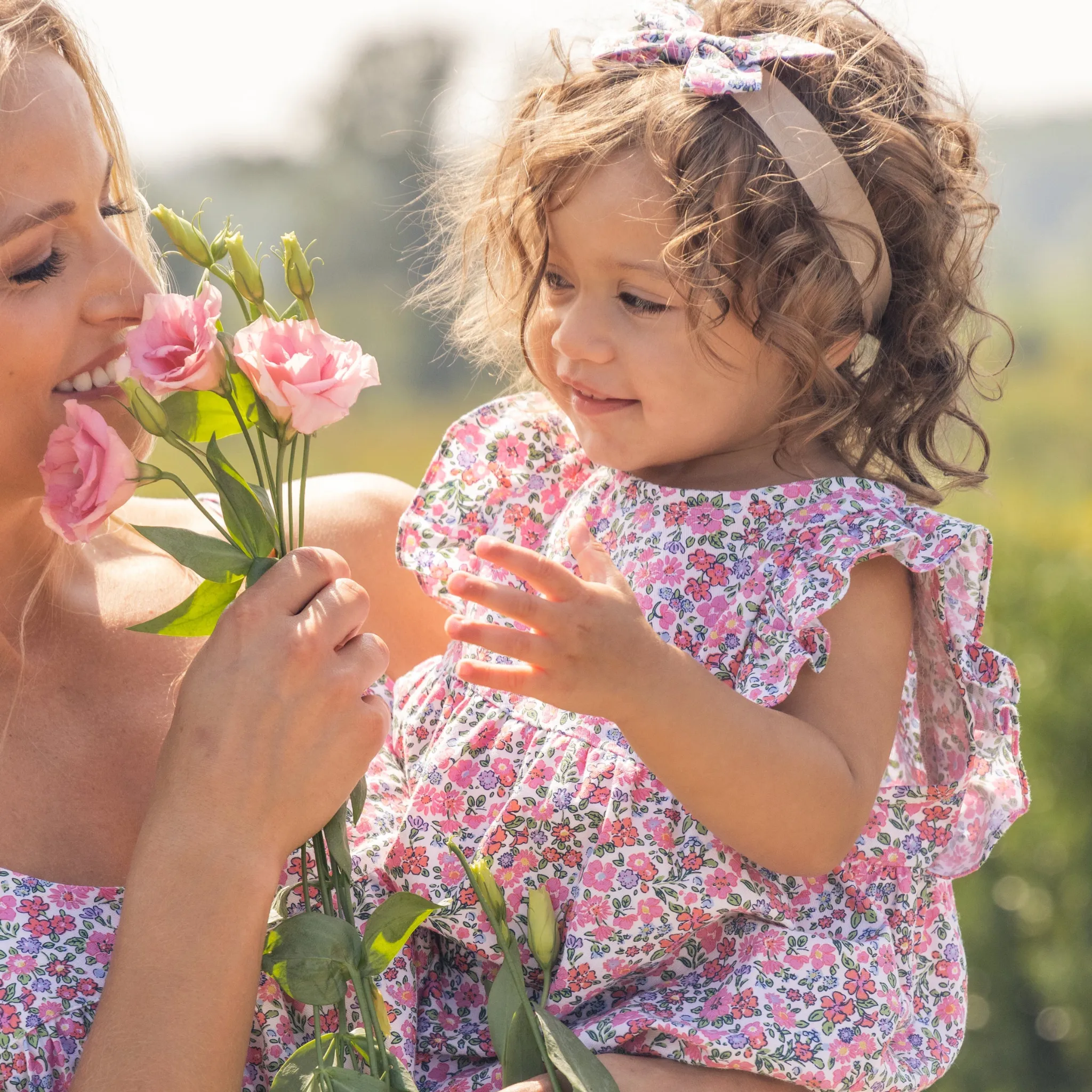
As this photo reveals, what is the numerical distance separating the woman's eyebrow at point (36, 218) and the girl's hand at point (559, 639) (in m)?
0.71

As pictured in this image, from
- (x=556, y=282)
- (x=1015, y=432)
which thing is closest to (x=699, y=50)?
(x=556, y=282)

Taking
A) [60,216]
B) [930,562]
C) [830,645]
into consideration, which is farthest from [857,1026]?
[60,216]

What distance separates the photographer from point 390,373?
14062 millimetres

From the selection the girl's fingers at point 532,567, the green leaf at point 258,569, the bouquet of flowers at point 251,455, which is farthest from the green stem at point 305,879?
the girl's fingers at point 532,567

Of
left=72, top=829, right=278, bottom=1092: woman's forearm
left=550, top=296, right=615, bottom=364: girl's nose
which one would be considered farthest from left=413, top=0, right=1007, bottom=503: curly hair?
left=72, top=829, right=278, bottom=1092: woman's forearm

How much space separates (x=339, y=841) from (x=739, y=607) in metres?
0.61

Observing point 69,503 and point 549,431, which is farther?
point 549,431

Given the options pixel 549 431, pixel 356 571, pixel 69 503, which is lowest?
pixel 356 571

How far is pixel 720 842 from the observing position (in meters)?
1.62

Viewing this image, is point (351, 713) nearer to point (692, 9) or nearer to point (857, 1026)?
point (857, 1026)

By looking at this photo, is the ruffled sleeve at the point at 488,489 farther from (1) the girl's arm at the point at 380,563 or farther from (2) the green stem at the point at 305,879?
(2) the green stem at the point at 305,879

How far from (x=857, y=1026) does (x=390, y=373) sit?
508 inches

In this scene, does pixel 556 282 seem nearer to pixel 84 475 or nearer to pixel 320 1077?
pixel 84 475

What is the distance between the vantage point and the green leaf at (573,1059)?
1419 millimetres
